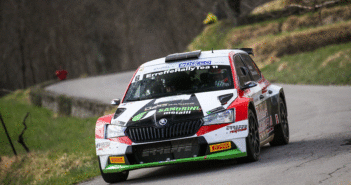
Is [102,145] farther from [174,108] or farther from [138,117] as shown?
[174,108]

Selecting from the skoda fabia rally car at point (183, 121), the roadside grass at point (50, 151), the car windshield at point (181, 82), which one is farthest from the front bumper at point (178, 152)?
the roadside grass at point (50, 151)

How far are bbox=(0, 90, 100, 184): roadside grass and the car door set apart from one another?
270 centimetres

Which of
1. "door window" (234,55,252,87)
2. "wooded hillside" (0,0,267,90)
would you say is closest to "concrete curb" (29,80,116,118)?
"door window" (234,55,252,87)

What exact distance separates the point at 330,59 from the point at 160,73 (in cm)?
1777

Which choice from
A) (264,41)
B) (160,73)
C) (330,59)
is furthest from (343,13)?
(160,73)

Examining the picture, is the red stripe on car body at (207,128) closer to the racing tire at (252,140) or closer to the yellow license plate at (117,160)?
the racing tire at (252,140)

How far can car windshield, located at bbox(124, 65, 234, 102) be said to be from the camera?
27.6 feet

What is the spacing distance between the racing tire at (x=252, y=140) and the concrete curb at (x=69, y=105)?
1146 centimetres

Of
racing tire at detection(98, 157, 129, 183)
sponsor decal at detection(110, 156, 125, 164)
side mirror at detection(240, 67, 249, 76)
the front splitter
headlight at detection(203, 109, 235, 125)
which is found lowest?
racing tire at detection(98, 157, 129, 183)

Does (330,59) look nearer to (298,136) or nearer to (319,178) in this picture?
(298,136)

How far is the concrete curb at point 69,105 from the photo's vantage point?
22250mm

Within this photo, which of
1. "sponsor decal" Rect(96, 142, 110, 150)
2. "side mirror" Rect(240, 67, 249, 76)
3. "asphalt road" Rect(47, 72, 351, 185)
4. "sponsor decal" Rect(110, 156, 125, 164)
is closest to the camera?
"asphalt road" Rect(47, 72, 351, 185)

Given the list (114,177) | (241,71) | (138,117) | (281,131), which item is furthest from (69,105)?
(138,117)

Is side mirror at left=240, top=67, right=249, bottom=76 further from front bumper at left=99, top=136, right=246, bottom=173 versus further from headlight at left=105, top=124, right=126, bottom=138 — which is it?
headlight at left=105, top=124, right=126, bottom=138
